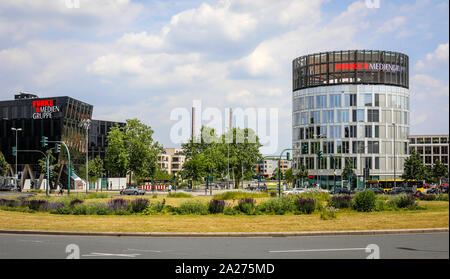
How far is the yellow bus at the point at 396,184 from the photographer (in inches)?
2926

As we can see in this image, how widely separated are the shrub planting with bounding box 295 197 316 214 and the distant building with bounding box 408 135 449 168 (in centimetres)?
14115

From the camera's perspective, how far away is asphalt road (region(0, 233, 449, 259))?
12016mm

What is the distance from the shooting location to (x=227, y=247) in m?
13.7

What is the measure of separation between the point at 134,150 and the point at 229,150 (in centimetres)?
3000

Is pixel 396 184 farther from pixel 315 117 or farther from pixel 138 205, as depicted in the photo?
pixel 138 205

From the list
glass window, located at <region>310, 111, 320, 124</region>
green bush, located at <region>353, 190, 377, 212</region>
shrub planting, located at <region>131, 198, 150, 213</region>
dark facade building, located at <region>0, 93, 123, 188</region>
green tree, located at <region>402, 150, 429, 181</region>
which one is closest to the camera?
shrub planting, located at <region>131, 198, 150, 213</region>

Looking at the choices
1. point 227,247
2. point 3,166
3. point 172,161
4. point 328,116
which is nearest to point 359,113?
point 328,116

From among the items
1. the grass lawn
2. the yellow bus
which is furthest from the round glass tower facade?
the grass lawn

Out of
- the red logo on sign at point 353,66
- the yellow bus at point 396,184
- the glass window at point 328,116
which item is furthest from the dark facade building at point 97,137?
the yellow bus at point 396,184

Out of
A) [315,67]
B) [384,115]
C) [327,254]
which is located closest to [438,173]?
[384,115]

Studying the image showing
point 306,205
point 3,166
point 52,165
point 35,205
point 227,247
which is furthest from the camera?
point 3,166

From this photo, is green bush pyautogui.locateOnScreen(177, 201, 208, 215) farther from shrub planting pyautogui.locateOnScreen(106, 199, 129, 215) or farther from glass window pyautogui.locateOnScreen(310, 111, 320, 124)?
glass window pyautogui.locateOnScreen(310, 111, 320, 124)

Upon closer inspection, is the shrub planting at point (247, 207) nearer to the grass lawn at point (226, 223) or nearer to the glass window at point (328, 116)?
the grass lawn at point (226, 223)

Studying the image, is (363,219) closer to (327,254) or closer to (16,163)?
(327,254)
